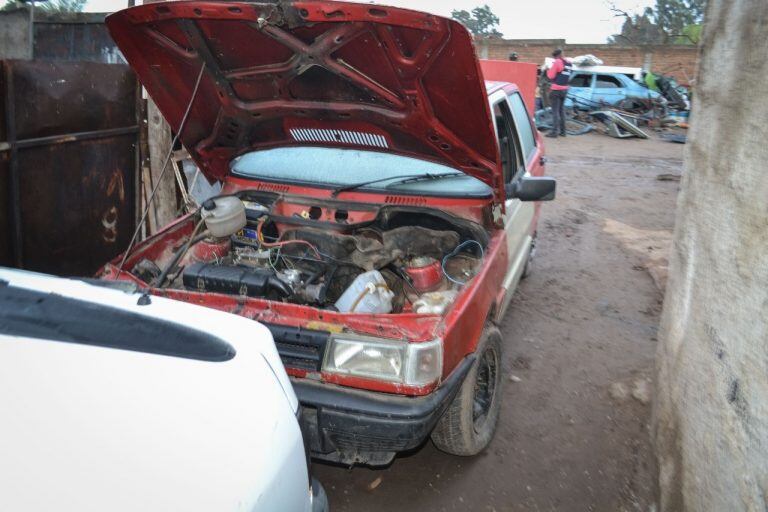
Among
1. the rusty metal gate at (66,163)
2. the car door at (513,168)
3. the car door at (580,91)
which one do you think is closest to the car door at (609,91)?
the car door at (580,91)

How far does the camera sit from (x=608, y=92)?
16.8m

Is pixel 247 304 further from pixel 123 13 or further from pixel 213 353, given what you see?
pixel 123 13

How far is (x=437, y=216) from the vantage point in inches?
132

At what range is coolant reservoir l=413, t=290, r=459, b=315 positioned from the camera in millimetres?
2825

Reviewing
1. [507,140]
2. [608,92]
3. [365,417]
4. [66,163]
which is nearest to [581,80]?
[608,92]

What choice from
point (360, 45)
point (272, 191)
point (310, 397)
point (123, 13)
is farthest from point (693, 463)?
point (123, 13)

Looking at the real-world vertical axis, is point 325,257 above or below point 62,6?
below

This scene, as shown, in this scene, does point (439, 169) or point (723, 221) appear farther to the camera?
point (439, 169)

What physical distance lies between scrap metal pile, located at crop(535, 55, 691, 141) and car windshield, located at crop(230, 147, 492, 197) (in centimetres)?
1297

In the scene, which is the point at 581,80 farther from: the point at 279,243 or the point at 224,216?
→ the point at 224,216

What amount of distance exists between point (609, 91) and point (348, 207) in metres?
15.6

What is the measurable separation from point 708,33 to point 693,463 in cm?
176

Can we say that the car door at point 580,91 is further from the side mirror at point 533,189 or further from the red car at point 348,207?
the side mirror at point 533,189

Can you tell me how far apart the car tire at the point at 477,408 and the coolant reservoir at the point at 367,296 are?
52 cm
